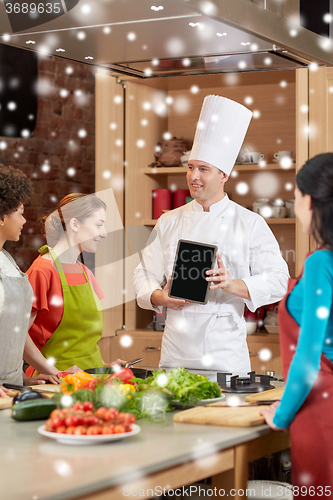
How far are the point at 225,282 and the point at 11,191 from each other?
676mm

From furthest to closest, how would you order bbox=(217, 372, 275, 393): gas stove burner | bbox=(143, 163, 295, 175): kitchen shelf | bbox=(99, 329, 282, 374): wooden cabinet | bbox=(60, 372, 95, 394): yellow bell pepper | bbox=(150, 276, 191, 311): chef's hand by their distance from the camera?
bbox=(99, 329, 282, 374): wooden cabinet
bbox=(143, 163, 295, 175): kitchen shelf
bbox=(150, 276, 191, 311): chef's hand
bbox=(217, 372, 275, 393): gas stove burner
bbox=(60, 372, 95, 394): yellow bell pepper

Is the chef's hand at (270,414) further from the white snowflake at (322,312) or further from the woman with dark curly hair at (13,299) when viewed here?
the woman with dark curly hair at (13,299)

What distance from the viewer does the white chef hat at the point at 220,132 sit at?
7.50ft

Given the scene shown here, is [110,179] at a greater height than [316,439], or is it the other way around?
[110,179]

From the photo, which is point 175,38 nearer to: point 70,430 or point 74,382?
point 74,382

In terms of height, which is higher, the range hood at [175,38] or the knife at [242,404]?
the range hood at [175,38]

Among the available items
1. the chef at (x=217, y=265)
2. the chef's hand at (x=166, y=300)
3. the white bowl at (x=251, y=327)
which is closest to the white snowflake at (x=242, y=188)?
the white bowl at (x=251, y=327)

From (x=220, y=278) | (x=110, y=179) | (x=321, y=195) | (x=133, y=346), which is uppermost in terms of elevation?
(x=110, y=179)

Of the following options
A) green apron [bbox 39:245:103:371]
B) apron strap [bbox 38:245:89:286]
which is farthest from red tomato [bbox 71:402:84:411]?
apron strap [bbox 38:245:89:286]

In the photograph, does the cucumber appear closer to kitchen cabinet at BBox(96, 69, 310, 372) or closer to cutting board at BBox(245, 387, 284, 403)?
cutting board at BBox(245, 387, 284, 403)

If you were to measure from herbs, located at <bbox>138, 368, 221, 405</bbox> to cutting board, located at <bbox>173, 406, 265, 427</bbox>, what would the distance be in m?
0.05

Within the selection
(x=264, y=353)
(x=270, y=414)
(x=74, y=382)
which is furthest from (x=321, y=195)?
(x=264, y=353)

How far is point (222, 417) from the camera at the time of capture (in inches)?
52.5

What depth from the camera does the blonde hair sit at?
7.70ft
